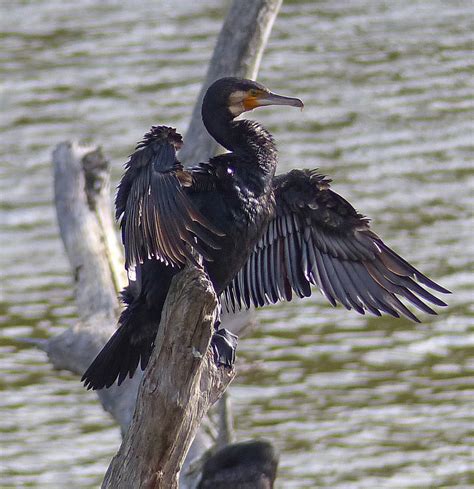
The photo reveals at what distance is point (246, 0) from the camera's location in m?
6.48

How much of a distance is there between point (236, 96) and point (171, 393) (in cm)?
127

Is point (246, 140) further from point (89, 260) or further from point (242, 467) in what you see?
point (89, 260)

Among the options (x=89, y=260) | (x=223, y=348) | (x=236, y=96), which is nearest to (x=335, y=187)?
(x=89, y=260)

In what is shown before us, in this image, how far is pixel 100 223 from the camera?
6551 millimetres

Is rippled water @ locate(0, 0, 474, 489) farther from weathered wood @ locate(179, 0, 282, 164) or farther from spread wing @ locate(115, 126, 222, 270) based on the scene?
spread wing @ locate(115, 126, 222, 270)

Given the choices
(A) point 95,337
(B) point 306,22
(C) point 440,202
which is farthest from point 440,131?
(A) point 95,337

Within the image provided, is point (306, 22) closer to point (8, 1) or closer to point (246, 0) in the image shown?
point (8, 1)

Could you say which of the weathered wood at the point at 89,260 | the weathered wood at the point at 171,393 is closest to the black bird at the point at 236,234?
Answer: the weathered wood at the point at 171,393

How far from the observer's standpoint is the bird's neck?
15.6 ft

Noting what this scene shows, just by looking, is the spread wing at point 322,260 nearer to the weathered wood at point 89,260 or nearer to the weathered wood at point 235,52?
the weathered wood at point 89,260

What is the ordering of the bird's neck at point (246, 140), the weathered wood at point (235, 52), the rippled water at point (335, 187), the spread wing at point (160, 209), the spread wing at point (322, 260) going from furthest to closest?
the rippled water at point (335, 187) < the weathered wood at point (235, 52) < the spread wing at point (322, 260) < the bird's neck at point (246, 140) < the spread wing at point (160, 209)

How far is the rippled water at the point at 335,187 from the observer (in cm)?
700

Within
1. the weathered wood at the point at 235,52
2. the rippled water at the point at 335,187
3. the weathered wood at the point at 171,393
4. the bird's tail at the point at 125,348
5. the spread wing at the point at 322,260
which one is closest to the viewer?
the weathered wood at the point at 171,393

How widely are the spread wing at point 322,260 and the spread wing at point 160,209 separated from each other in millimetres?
592
